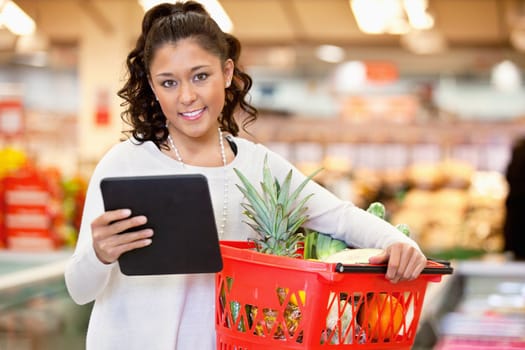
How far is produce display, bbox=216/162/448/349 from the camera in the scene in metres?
1.90

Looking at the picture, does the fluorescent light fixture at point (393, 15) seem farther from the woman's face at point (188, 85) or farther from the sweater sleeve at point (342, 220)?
the woman's face at point (188, 85)

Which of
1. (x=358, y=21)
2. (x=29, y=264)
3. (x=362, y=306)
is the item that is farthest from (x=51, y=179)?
(x=358, y=21)

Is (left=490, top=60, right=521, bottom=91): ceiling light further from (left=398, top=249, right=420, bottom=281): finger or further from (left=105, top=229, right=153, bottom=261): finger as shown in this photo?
(left=105, top=229, right=153, bottom=261): finger

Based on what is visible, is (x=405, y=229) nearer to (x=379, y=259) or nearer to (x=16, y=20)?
(x=379, y=259)

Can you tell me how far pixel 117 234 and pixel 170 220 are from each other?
121 mm

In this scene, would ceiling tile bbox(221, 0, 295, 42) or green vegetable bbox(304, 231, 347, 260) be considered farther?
ceiling tile bbox(221, 0, 295, 42)

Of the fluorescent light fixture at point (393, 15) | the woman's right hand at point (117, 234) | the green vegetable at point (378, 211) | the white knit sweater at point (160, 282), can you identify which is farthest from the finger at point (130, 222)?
the fluorescent light fixture at point (393, 15)

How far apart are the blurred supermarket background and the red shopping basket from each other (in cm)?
478

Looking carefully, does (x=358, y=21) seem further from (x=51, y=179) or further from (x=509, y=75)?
(x=51, y=179)

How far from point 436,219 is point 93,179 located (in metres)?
8.58

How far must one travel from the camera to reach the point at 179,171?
7.54ft

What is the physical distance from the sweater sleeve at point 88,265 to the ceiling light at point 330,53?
981 cm

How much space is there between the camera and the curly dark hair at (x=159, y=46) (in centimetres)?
224

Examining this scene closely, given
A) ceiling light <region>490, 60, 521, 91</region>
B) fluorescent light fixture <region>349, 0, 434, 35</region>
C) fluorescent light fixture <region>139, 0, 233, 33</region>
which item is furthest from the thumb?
ceiling light <region>490, 60, 521, 91</region>
